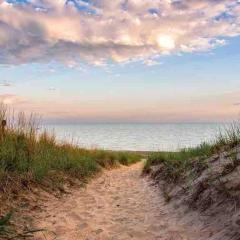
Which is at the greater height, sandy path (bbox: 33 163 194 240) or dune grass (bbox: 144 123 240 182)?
dune grass (bbox: 144 123 240 182)

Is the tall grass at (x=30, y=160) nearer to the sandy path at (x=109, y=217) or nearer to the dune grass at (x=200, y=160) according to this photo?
the sandy path at (x=109, y=217)

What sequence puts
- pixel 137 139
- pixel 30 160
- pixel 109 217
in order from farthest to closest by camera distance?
pixel 137 139
pixel 30 160
pixel 109 217

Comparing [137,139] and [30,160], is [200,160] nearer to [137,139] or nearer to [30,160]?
[30,160]

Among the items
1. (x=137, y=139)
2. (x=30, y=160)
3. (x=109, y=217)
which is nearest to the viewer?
(x=109, y=217)

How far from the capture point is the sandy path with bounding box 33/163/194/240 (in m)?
5.57

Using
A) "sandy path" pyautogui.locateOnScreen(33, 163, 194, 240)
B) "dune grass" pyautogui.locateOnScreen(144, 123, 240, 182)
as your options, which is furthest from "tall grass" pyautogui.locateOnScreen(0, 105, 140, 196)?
"dune grass" pyautogui.locateOnScreen(144, 123, 240, 182)

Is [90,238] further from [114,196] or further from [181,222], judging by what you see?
[114,196]

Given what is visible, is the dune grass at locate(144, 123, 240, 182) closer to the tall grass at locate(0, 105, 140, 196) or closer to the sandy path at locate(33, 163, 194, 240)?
the sandy path at locate(33, 163, 194, 240)

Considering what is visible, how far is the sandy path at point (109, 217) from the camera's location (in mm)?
5574

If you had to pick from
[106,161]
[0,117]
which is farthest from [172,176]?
[106,161]

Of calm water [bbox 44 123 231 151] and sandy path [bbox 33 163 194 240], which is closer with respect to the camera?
sandy path [bbox 33 163 194 240]

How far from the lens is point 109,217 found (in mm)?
6691

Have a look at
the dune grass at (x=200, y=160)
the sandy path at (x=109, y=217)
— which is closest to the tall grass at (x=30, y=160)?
the sandy path at (x=109, y=217)

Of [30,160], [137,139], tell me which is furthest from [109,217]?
[137,139]
